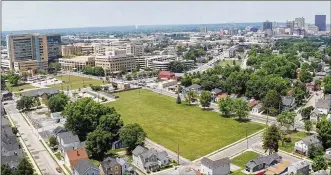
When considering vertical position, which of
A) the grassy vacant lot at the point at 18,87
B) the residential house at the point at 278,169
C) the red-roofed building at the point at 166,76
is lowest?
the residential house at the point at 278,169

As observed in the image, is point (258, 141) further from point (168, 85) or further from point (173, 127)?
point (168, 85)

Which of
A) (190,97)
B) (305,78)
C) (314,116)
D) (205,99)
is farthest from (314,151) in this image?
(305,78)

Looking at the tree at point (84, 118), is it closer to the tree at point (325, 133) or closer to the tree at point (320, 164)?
the tree at point (320, 164)

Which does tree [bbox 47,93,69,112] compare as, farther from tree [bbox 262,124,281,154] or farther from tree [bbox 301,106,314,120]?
tree [bbox 301,106,314,120]

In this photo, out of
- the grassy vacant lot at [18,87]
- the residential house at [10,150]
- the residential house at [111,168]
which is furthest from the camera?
the grassy vacant lot at [18,87]

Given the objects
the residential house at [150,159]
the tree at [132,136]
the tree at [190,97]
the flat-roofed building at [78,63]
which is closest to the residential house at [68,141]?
the tree at [132,136]

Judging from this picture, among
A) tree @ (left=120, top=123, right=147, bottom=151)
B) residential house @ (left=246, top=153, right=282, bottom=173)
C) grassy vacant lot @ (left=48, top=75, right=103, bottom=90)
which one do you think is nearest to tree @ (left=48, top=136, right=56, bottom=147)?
tree @ (left=120, top=123, right=147, bottom=151)
